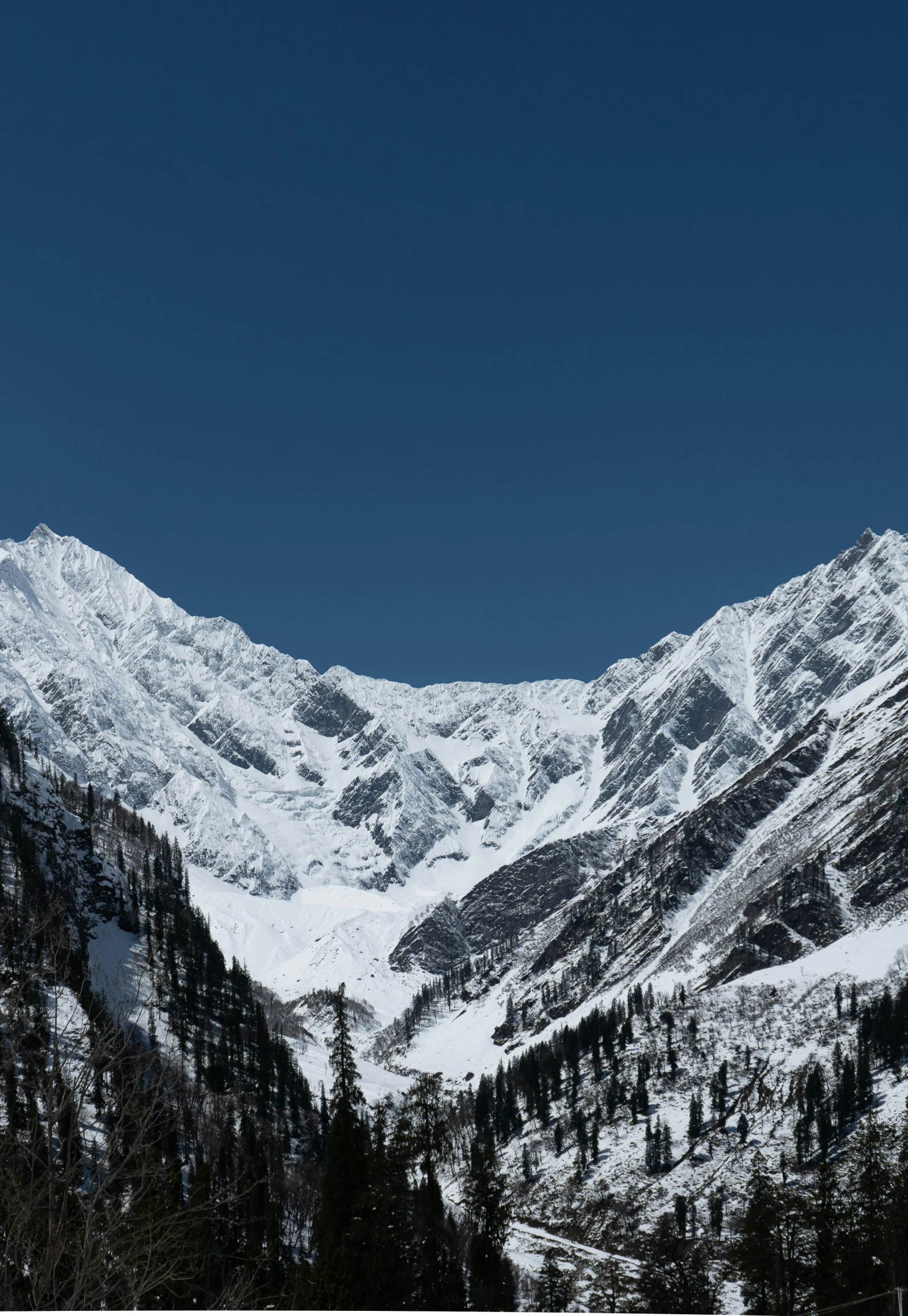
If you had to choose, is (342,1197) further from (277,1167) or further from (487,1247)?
(277,1167)

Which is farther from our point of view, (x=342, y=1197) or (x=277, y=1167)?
(x=277, y=1167)

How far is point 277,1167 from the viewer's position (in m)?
127

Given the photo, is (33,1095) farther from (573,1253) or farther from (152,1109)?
(573,1253)

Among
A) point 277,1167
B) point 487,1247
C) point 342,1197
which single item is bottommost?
point 487,1247

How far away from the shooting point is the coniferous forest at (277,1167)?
19.3 meters

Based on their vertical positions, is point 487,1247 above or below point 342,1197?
below

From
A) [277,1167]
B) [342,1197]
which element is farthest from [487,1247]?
[277,1167]

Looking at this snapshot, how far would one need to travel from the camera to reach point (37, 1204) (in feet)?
62.0

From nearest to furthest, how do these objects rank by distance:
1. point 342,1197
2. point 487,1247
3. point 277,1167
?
point 342,1197 < point 487,1247 < point 277,1167

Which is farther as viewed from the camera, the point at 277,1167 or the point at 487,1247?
the point at 277,1167

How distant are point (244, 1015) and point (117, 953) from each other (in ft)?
92.4

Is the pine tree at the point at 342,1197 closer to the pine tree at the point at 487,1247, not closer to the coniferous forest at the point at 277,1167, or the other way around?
the coniferous forest at the point at 277,1167

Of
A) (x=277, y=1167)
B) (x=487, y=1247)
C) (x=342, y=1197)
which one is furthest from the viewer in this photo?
(x=277, y=1167)

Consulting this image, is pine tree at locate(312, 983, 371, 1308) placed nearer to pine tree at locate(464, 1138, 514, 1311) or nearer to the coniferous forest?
the coniferous forest
